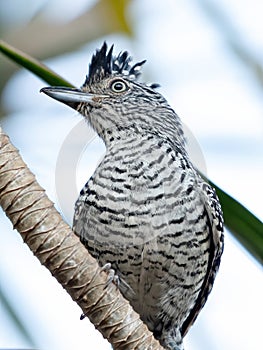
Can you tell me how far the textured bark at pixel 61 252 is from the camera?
2.44 meters

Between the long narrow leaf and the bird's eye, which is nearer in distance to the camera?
the long narrow leaf

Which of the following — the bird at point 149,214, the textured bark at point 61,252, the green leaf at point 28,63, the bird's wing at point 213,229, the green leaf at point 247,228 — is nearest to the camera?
the textured bark at point 61,252

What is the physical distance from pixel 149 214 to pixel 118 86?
0.99m

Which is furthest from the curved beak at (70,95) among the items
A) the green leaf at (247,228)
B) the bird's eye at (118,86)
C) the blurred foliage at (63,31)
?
the green leaf at (247,228)

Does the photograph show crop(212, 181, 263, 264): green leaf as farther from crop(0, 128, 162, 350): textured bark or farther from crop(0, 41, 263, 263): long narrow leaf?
crop(0, 128, 162, 350): textured bark

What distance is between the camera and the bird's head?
157 inches

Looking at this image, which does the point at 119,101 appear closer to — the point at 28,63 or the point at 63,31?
the point at 63,31

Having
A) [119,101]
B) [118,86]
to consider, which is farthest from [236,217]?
[118,86]

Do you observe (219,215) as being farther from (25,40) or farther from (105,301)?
(25,40)

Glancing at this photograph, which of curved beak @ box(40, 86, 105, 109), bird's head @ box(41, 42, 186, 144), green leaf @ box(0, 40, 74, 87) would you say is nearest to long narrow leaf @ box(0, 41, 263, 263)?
green leaf @ box(0, 40, 74, 87)

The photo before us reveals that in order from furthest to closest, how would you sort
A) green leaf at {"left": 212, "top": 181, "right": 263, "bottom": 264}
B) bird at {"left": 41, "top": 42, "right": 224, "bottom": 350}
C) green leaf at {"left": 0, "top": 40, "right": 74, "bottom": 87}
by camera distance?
bird at {"left": 41, "top": 42, "right": 224, "bottom": 350} < green leaf at {"left": 0, "top": 40, "right": 74, "bottom": 87} < green leaf at {"left": 212, "top": 181, "right": 263, "bottom": 264}

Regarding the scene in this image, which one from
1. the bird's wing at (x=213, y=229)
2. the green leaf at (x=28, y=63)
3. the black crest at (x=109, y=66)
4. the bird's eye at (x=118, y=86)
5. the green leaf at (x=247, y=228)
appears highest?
the black crest at (x=109, y=66)

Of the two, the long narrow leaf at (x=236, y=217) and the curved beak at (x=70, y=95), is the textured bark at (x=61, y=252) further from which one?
the curved beak at (x=70, y=95)

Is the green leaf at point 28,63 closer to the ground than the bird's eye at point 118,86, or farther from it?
closer to the ground
